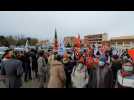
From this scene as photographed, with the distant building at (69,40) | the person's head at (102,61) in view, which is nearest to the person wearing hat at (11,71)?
the distant building at (69,40)

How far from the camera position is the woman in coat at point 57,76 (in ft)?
14.2

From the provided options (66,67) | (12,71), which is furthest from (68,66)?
(12,71)

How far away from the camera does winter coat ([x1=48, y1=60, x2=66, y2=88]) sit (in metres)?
4.32

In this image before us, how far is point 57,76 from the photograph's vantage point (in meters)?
4.34

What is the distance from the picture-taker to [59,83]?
171 inches

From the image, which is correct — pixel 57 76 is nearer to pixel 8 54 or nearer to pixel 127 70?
pixel 8 54

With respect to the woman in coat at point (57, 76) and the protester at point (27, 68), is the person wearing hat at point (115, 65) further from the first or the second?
the protester at point (27, 68)

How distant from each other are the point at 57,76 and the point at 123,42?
152 centimetres
